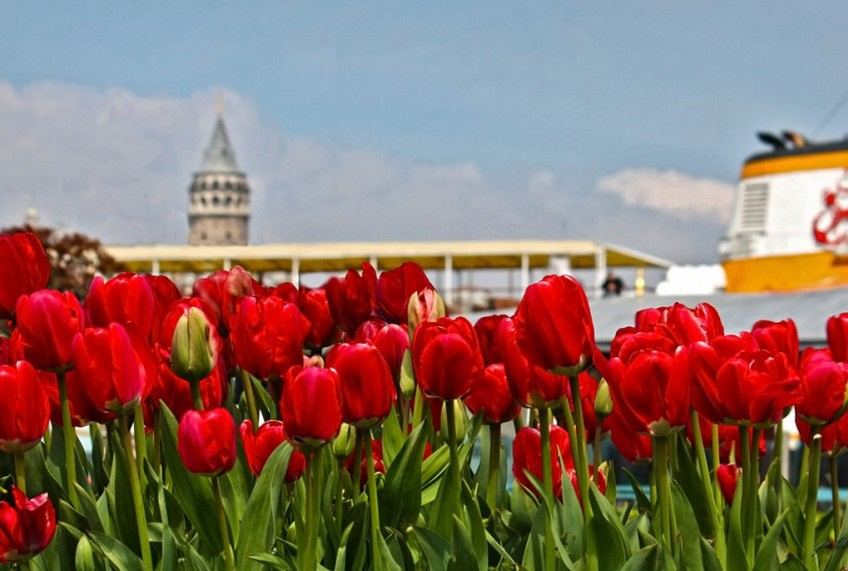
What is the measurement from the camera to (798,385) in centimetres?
184

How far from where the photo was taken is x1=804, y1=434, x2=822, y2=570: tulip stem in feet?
6.50

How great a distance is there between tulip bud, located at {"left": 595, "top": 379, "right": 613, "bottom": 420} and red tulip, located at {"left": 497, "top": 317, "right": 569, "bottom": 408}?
0.79 feet

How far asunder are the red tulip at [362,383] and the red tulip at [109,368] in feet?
0.82

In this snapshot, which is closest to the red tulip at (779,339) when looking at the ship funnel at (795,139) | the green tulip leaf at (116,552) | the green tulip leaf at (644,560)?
the green tulip leaf at (644,560)

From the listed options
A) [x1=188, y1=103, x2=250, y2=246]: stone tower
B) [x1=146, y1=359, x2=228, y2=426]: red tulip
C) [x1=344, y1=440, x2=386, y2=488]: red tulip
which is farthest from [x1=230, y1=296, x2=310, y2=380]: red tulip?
[x1=188, y1=103, x2=250, y2=246]: stone tower

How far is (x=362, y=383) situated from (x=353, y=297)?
491mm

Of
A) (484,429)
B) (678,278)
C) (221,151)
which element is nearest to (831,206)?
(678,278)

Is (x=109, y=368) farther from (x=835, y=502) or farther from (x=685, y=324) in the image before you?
(x=835, y=502)

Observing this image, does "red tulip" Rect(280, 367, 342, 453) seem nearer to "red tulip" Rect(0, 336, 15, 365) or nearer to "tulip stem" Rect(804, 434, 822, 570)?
"red tulip" Rect(0, 336, 15, 365)

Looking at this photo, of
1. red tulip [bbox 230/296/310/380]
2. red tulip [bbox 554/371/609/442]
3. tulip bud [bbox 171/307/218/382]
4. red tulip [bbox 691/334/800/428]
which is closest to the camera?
red tulip [bbox 691/334/800/428]

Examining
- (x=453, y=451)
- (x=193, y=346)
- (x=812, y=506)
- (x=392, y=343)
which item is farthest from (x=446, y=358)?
(x=812, y=506)

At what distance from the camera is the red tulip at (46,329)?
1.87 metres

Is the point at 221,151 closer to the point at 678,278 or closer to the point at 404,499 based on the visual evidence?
the point at 678,278

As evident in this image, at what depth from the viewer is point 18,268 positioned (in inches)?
82.3
